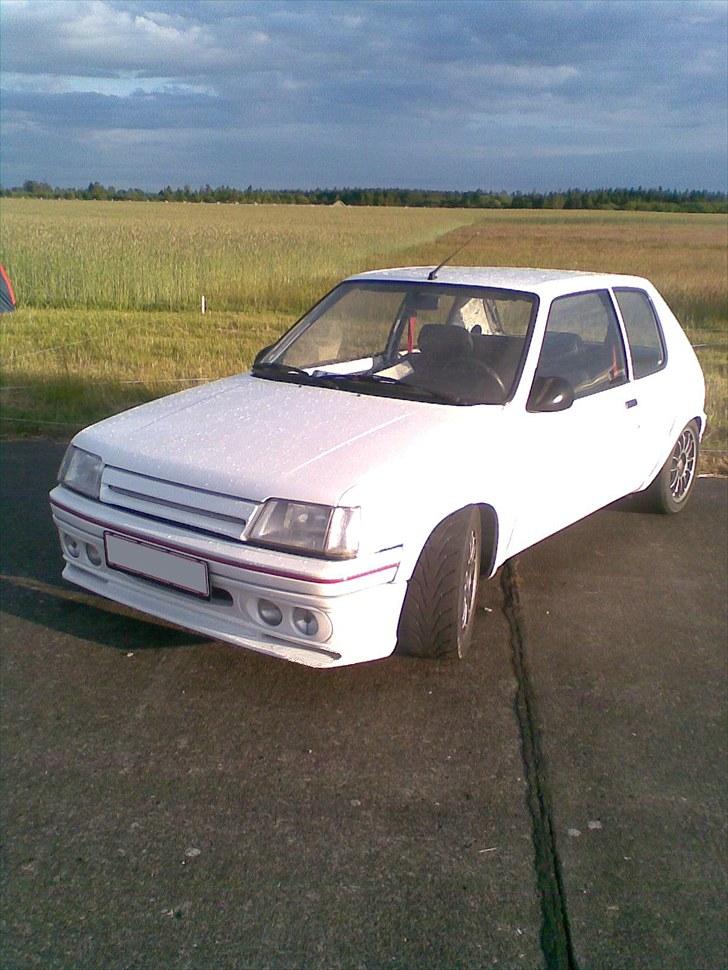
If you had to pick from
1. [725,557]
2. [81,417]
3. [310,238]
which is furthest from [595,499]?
[310,238]

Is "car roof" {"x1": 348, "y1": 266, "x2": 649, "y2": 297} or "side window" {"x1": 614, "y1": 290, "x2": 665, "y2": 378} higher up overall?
"car roof" {"x1": 348, "y1": 266, "x2": 649, "y2": 297}

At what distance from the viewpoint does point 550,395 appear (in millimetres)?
4184

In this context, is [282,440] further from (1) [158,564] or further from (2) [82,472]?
(2) [82,472]

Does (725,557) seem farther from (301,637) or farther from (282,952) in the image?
(282,952)

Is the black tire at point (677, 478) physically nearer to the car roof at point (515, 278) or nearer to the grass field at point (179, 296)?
the car roof at point (515, 278)

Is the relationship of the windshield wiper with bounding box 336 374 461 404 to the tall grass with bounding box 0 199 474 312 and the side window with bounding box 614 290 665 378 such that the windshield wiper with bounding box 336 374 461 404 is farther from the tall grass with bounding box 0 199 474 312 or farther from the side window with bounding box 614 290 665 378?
the tall grass with bounding box 0 199 474 312

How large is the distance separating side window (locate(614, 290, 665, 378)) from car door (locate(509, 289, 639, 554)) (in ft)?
0.59

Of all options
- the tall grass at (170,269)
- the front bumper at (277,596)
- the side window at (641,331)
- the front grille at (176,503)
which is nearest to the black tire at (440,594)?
the front bumper at (277,596)

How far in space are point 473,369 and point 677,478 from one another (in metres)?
2.17

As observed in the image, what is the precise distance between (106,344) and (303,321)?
24.8ft

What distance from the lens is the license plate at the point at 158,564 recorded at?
333 cm

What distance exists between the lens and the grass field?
921cm

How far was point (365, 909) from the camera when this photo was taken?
2.49 metres

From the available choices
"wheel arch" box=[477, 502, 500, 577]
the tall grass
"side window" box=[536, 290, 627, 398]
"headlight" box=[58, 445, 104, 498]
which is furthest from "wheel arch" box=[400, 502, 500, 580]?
the tall grass
